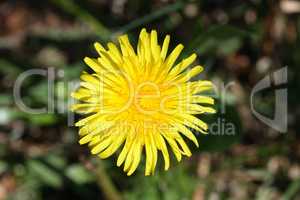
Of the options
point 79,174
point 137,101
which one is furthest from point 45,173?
point 137,101

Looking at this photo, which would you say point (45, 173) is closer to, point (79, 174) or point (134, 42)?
point (79, 174)

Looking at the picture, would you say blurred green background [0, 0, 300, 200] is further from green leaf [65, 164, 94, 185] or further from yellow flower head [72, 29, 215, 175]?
yellow flower head [72, 29, 215, 175]

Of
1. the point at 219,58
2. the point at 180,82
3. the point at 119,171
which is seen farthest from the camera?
the point at 219,58

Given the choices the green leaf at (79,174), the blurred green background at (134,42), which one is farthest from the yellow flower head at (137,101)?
the green leaf at (79,174)

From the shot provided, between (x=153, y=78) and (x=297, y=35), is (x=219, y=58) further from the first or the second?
(x=153, y=78)

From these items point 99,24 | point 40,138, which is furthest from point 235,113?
point 40,138

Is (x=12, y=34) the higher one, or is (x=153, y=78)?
(x=12, y=34)

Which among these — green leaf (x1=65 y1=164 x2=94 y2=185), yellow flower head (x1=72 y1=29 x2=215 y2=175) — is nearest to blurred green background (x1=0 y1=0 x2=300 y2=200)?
green leaf (x1=65 y1=164 x2=94 y2=185)
